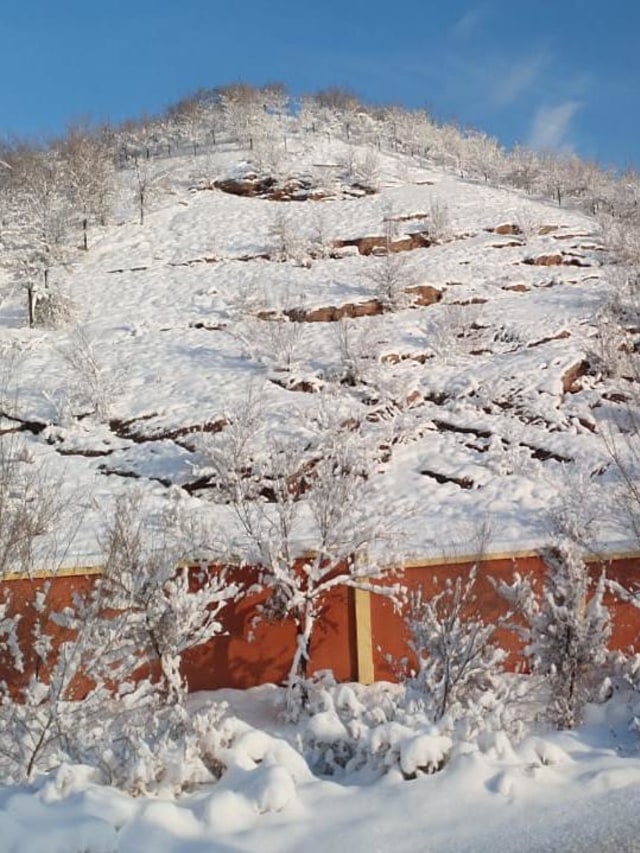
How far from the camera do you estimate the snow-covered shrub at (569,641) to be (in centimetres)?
630

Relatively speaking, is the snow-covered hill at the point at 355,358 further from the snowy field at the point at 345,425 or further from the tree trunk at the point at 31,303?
the tree trunk at the point at 31,303

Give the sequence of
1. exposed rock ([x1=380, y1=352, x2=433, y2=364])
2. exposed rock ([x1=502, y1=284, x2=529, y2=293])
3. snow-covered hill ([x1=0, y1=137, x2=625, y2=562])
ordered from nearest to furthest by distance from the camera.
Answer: snow-covered hill ([x1=0, y1=137, x2=625, y2=562])
exposed rock ([x1=380, y1=352, x2=433, y2=364])
exposed rock ([x1=502, y1=284, x2=529, y2=293])

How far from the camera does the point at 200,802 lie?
398cm

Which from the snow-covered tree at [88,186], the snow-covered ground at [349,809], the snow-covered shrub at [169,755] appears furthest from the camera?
the snow-covered tree at [88,186]

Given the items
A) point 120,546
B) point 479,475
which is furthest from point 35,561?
point 479,475

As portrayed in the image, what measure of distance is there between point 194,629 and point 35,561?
2.45 meters

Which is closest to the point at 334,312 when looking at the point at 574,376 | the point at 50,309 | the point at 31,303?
the point at 574,376

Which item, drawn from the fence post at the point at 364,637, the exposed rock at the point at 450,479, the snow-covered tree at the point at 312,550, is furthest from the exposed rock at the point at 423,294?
the fence post at the point at 364,637

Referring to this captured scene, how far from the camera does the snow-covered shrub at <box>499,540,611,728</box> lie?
6301 millimetres

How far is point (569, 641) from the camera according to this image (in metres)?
6.48

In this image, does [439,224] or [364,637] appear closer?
[364,637]

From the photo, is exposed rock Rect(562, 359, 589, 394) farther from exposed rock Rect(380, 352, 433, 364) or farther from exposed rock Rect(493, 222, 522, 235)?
exposed rock Rect(493, 222, 522, 235)

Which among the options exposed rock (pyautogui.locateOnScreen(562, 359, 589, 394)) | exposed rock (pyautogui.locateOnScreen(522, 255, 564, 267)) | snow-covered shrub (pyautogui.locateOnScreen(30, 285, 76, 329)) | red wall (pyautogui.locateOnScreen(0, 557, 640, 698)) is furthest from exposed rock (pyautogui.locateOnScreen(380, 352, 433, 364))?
snow-covered shrub (pyautogui.locateOnScreen(30, 285, 76, 329))

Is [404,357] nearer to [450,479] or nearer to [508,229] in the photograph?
[450,479]
